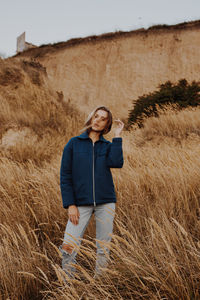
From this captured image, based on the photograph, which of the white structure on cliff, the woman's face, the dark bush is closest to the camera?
the woman's face

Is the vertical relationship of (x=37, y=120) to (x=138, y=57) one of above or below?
below

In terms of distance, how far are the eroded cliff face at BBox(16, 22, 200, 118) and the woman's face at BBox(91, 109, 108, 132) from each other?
18893 millimetres

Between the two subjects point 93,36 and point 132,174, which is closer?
point 132,174

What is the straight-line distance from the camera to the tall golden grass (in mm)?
1451

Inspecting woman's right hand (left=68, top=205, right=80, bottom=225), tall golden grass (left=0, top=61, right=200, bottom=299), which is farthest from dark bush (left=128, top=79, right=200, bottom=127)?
woman's right hand (left=68, top=205, right=80, bottom=225)

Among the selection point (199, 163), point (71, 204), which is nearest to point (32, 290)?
point (71, 204)

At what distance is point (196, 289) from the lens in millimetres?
1382

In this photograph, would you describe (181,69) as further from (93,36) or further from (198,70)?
(93,36)

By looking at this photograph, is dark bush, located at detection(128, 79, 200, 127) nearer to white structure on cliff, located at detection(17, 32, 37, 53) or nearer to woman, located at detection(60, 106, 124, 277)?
woman, located at detection(60, 106, 124, 277)

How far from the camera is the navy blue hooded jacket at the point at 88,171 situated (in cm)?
216

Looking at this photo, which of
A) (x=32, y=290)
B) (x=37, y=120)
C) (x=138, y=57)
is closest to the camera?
(x=32, y=290)

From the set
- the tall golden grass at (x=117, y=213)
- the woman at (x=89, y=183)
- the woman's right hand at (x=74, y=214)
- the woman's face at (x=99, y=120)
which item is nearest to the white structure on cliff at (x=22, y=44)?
the tall golden grass at (x=117, y=213)

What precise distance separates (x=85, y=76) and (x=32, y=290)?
2447cm

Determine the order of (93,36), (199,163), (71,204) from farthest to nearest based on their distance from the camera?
(93,36) → (199,163) → (71,204)
